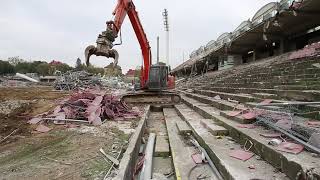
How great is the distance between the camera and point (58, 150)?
509 centimetres

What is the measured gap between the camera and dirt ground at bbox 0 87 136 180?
13.2ft

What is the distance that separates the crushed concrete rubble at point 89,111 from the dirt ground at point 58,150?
0.43 metres

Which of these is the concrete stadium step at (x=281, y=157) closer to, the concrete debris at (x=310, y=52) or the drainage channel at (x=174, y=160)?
the drainage channel at (x=174, y=160)

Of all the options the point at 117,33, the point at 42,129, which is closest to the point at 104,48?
the point at 117,33

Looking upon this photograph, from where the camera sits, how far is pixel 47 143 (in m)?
5.54

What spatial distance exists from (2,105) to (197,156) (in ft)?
26.6

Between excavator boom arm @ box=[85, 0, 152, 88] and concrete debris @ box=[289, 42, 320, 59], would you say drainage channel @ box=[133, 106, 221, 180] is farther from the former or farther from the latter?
concrete debris @ box=[289, 42, 320, 59]

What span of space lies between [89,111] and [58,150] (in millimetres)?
3400

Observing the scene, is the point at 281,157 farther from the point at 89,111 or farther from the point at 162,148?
the point at 89,111

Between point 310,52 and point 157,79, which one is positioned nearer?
point 310,52

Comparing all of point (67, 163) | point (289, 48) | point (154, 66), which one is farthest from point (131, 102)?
point (289, 48)

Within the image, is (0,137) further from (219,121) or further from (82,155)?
(219,121)

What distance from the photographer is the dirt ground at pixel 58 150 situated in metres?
4.02

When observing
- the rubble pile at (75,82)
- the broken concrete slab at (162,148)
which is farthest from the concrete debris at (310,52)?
the rubble pile at (75,82)
